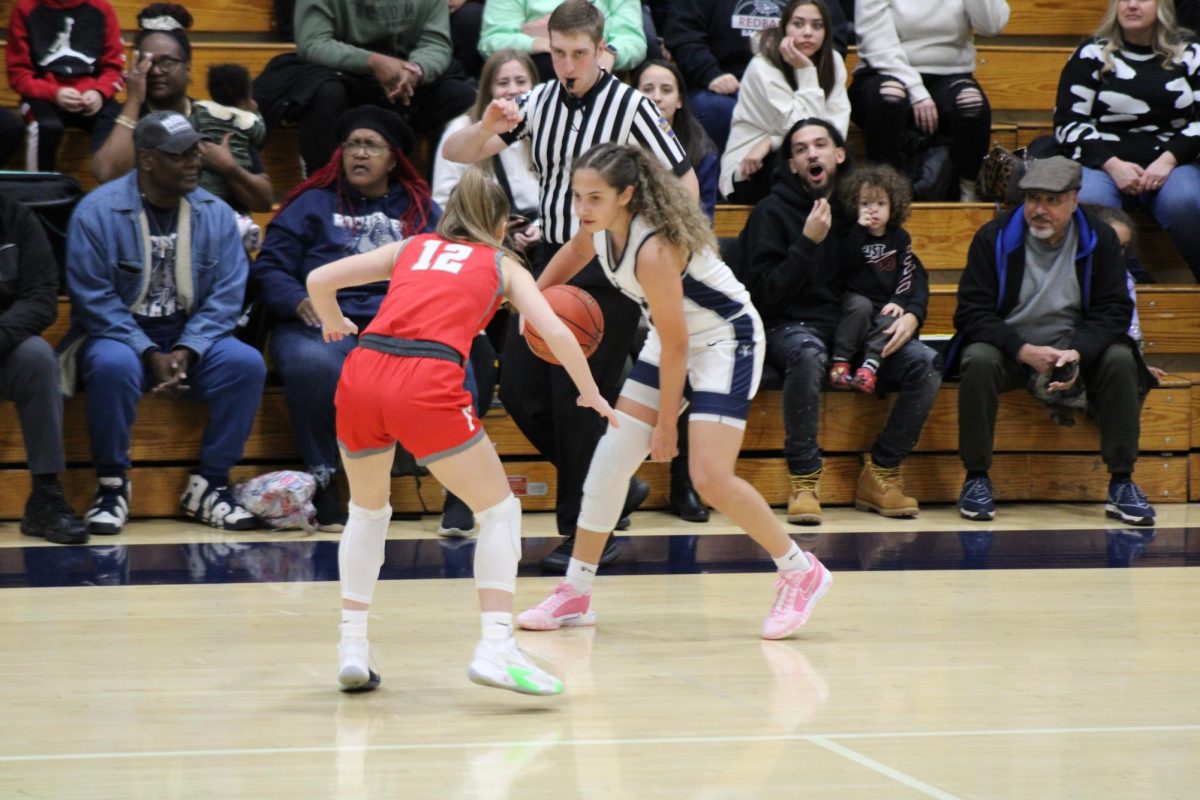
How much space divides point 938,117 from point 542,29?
6.47 ft

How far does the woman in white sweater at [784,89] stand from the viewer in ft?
23.0

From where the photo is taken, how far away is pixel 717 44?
7770 millimetres

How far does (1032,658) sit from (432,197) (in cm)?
330

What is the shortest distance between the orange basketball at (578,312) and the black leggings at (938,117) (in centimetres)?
330

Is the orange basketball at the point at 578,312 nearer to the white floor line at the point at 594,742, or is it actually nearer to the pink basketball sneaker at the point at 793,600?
the pink basketball sneaker at the point at 793,600

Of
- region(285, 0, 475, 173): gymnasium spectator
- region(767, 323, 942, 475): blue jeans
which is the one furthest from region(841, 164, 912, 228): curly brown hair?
region(285, 0, 475, 173): gymnasium spectator

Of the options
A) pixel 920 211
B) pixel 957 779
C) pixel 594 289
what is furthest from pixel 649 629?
pixel 920 211

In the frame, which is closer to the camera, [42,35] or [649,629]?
[649,629]

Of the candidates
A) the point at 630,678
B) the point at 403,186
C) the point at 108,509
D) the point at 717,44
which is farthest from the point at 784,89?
the point at 630,678

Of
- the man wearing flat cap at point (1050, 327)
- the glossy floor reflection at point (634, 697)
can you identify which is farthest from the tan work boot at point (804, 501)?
the glossy floor reflection at point (634, 697)

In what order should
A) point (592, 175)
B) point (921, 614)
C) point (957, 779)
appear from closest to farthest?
1. point (957, 779)
2. point (592, 175)
3. point (921, 614)

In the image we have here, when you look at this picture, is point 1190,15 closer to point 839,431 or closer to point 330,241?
point 839,431

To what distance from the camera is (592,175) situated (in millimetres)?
3996

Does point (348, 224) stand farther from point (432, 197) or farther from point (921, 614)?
point (921, 614)
